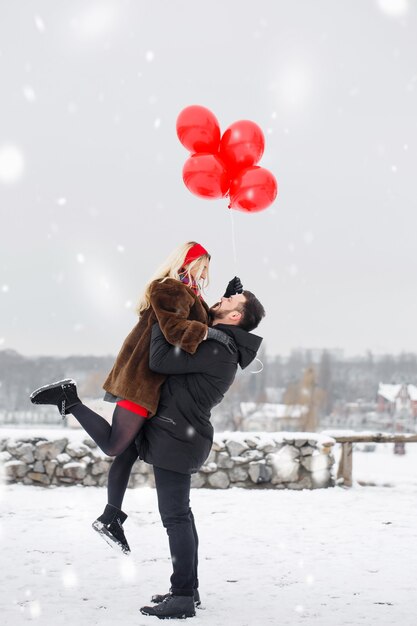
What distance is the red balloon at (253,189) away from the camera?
4.34m

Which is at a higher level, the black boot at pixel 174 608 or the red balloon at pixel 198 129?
the red balloon at pixel 198 129

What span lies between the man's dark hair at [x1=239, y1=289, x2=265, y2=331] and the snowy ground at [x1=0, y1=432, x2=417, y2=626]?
1.51 metres

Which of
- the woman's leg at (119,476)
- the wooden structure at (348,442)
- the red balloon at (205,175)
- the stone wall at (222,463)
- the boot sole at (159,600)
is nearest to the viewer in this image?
the woman's leg at (119,476)

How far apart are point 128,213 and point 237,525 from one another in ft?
283

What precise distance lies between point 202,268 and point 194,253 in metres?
0.09

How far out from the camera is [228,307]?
347 centimetres

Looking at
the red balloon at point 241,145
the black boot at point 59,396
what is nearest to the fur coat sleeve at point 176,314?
the black boot at point 59,396

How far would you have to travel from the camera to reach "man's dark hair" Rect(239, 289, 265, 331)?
11.3 feet

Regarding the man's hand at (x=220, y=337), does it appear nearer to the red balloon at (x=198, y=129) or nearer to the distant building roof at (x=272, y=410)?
the red balloon at (x=198, y=129)

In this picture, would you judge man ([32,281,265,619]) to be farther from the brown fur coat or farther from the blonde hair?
the blonde hair

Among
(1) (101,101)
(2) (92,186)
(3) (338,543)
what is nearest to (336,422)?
(2) (92,186)

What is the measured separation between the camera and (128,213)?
90.3m

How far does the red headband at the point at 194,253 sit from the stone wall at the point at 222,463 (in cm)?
557

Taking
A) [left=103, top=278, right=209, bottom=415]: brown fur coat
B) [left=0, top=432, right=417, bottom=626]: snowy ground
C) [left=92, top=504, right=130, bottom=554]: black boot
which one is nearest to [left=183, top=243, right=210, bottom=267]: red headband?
[left=103, top=278, right=209, bottom=415]: brown fur coat
